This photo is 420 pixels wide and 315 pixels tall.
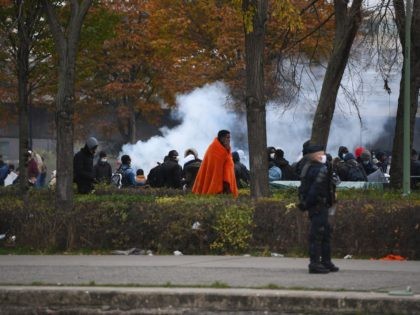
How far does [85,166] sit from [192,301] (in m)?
8.43

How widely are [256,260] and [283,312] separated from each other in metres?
3.34

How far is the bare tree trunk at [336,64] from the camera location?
19.0 m

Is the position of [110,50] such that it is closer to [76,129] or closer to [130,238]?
[76,129]

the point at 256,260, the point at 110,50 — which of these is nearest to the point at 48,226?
the point at 256,260

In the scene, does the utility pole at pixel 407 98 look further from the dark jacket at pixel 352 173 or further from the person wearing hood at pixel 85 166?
the person wearing hood at pixel 85 166

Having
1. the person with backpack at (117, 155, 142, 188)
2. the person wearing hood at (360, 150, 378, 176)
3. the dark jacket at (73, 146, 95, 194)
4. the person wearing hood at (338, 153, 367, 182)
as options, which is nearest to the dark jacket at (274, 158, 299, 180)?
the person wearing hood at (338, 153, 367, 182)

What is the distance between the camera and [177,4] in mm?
36000

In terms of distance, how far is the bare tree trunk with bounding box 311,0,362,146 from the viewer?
19.0 m

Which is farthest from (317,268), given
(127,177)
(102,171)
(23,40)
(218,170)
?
(127,177)

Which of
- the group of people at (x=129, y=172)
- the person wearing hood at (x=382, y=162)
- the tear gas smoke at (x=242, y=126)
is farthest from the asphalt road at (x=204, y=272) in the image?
the tear gas smoke at (x=242, y=126)

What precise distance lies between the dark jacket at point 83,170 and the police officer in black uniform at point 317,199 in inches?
282

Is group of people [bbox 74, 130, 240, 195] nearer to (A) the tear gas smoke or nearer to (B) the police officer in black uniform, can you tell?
(B) the police officer in black uniform

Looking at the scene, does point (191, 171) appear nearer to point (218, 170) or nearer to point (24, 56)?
point (218, 170)

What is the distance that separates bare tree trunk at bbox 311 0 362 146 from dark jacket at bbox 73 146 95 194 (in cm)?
412
